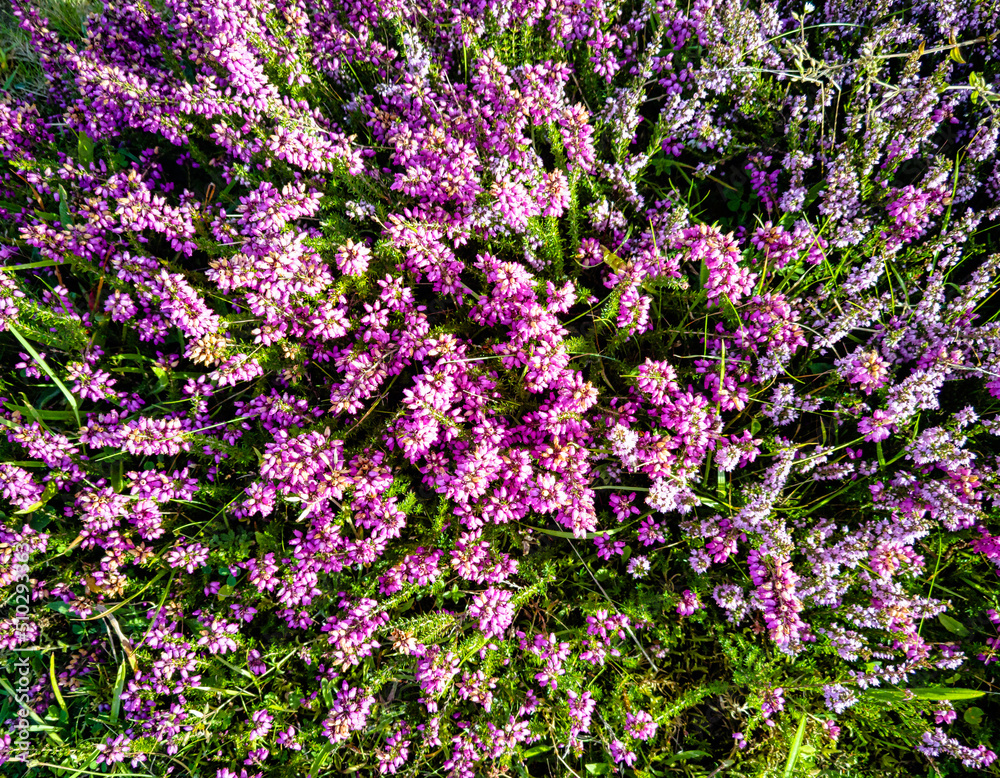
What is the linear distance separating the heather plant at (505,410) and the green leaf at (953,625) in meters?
0.15

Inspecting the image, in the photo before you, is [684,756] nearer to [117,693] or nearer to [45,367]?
[117,693]

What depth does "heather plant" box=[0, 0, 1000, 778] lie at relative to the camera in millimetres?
3166

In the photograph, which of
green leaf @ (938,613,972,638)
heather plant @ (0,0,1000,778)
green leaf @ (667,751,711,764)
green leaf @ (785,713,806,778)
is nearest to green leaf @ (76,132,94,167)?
heather plant @ (0,0,1000,778)

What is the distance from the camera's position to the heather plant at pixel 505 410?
125 inches

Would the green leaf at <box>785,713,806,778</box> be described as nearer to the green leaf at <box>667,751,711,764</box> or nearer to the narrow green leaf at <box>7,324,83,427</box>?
the green leaf at <box>667,751,711,764</box>

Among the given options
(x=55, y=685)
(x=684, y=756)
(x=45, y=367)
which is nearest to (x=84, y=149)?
(x=45, y=367)

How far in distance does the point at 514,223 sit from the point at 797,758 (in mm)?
3956

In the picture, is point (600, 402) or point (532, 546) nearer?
point (600, 402)

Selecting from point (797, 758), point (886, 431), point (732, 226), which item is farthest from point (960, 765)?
point (732, 226)

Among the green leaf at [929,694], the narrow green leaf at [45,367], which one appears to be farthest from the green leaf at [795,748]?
the narrow green leaf at [45,367]

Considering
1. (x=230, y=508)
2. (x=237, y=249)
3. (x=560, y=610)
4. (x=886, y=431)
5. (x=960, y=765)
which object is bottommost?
(x=960, y=765)

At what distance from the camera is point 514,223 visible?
10.5 feet

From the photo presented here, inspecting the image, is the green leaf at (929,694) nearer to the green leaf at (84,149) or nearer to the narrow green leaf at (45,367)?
the narrow green leaf at (45,367)

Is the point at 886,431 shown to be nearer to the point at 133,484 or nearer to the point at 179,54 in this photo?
the point at 133,484
